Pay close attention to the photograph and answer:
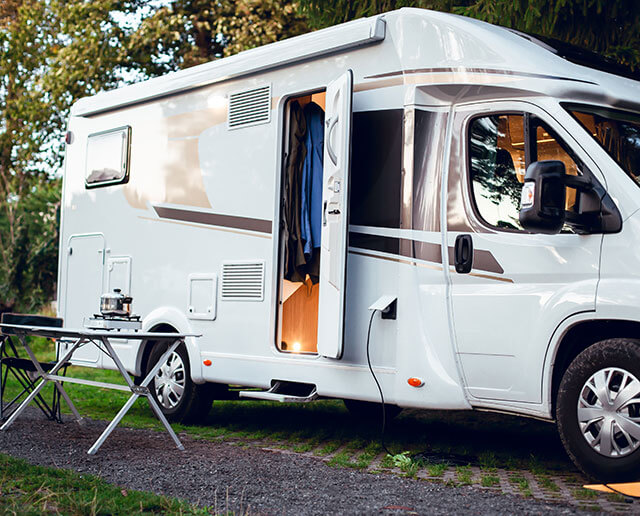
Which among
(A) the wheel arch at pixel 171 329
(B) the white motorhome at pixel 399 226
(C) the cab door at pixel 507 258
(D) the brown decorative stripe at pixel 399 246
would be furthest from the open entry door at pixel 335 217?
(A) the wheel arch at pixel 171 329

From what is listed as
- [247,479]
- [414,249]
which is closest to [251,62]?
[414,249]

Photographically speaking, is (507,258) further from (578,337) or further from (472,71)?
(472,71)

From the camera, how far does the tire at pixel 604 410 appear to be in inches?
186

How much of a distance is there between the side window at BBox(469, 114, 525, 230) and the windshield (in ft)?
1.30

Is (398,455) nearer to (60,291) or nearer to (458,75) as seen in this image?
(458,75)

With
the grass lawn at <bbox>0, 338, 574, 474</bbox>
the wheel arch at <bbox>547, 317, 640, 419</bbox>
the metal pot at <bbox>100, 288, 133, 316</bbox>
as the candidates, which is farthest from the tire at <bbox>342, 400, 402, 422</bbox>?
the wheel arch at <bbox>547, 317, 640, 419</bbox>

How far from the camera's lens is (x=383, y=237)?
19.7 ft

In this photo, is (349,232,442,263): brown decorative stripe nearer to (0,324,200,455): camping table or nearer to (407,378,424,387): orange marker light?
(407,378,424,387): orange marker light

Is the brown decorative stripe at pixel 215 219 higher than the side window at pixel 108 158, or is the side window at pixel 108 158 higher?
the side window at pixel 108 158

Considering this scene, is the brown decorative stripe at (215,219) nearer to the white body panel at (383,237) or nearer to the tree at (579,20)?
the white body panel at (383,237)

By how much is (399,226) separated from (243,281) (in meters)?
1.72

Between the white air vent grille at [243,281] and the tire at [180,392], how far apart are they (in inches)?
32.8

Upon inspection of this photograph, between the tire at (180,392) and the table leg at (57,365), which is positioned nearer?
the table leg at (57,365)

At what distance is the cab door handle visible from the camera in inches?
217
